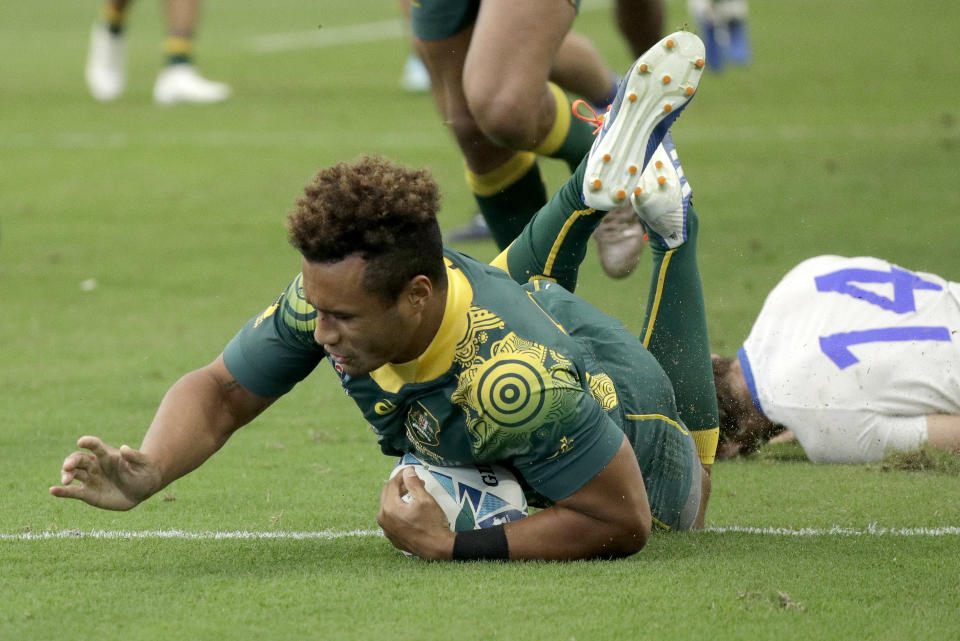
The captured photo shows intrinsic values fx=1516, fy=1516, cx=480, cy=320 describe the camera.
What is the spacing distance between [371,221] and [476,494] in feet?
2.41

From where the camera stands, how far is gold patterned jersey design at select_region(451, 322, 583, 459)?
3125 mm

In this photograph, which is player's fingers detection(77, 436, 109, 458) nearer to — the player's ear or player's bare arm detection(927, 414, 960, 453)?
the player's ear

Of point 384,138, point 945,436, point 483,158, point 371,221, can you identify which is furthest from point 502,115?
point 384,138

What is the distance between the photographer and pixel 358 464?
4.51 m

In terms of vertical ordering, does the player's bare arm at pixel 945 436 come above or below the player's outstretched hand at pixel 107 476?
below

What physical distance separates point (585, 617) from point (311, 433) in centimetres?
203

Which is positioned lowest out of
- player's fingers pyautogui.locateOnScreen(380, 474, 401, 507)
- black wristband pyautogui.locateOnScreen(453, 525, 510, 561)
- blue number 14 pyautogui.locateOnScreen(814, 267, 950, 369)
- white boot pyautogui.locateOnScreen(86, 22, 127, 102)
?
white boot pyautogui.locateOnScreen(86, 22, 127, 102)

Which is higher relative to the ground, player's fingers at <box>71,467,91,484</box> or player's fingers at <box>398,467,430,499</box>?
player's fingers at <box>71,467,91,484</box>

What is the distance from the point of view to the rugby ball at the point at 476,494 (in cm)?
343

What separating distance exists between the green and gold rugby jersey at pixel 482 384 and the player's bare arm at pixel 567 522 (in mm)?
44

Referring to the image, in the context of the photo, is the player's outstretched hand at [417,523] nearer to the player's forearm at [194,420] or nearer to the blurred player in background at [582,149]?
the player's forearm at [194,420]

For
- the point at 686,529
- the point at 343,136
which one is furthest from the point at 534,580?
the point at 343,136

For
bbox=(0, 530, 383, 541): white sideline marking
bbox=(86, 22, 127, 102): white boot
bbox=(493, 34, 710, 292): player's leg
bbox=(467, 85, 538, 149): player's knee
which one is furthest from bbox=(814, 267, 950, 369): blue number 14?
bbox=(86, 22, 127, 102): white boot

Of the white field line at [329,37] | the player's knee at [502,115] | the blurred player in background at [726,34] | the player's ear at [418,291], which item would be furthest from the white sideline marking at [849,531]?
the white field line at [329,37]
